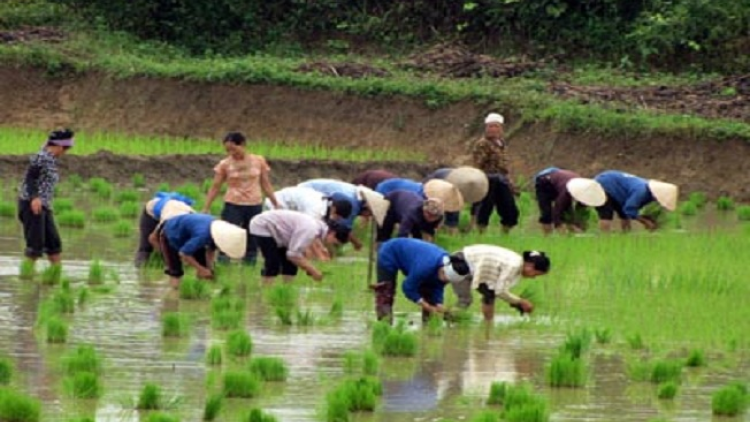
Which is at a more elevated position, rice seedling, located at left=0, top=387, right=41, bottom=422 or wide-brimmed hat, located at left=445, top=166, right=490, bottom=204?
wide-brimmed hat, located at left=445, top=166, right=490, bottom=204

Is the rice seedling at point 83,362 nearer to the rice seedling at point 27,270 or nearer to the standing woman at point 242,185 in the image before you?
the rice seedling at point 27,270

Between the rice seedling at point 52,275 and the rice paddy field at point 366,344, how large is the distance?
16mm

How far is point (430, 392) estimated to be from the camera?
1222 centimetres

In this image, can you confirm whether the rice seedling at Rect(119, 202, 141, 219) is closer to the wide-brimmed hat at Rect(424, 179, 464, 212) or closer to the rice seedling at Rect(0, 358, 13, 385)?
the wide-brimmed hat at Rect(424, 179, 464, 212)

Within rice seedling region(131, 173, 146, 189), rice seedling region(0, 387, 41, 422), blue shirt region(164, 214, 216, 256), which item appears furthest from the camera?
rice seedling region(131, 173, 146, 189)

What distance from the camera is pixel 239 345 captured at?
13016 millimetres

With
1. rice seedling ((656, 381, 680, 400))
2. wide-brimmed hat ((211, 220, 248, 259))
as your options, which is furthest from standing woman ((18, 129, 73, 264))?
rice seedling ((656, 381, 680, 400))

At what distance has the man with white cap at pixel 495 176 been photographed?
67.3ft

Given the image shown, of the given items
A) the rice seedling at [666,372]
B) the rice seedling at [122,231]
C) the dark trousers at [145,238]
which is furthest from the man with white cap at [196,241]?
the rice seedling at [666,372]

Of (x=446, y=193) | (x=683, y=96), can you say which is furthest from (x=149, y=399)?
(x=683, y=96)

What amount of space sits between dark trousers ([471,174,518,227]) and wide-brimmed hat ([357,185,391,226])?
8.14 feet

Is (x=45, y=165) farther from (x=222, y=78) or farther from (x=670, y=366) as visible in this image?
(x=222, y=78)

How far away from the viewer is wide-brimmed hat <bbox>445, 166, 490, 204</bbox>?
772 inches

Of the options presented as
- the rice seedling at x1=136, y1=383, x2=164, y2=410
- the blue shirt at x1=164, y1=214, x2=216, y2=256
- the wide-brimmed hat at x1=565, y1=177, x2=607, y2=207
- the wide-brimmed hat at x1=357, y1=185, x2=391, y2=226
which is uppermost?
the wide-brimmed hat at x1=565, y1=177, x2=607, y2=207
